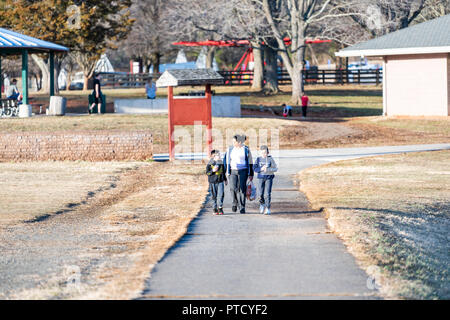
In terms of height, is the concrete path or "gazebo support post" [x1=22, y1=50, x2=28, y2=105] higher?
"gazebo support post" [x1=22, y1=50, x2=28, y2=105]

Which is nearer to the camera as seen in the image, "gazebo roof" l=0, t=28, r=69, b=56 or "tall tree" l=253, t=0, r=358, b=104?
Result: "gazebo roof" l=0, t=28, r=69, b=56

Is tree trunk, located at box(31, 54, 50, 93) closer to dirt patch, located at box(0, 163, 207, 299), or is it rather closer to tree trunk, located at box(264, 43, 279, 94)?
tree trunk, located at box(264, 43, 279, 94)

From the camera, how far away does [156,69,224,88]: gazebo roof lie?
843 inches

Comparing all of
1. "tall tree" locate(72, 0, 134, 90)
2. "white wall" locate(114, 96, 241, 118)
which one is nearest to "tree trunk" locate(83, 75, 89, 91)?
"tall tree" locate(72, 0, 134, 90)

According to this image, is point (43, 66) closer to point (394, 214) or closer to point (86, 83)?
point (86, 83)

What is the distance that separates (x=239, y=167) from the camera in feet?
42.9

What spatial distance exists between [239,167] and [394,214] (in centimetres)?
281

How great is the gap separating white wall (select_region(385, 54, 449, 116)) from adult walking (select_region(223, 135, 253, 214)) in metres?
22.1

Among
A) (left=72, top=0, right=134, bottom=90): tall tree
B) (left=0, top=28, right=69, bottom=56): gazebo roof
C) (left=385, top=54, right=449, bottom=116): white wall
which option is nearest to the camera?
(left=0, top=28, right=69, bottom=56): gazebo roof

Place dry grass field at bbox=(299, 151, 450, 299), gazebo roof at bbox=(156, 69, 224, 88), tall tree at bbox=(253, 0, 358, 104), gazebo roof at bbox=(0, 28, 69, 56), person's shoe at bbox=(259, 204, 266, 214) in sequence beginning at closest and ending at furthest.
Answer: dry grass field at bbox=(299, 151, 450, 299), person's shoe at bbox=(259, 204, 266, 214), gazebo roof at bbox=(156, 69, 224, 88), gazebo roof at bbox=(0, 28, 69, 56), tall tree at bbox=(253, 0, 358, 104)

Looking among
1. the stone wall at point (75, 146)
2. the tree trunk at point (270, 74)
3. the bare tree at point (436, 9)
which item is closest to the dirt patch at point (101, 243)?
the stone wall at point (75, 146)

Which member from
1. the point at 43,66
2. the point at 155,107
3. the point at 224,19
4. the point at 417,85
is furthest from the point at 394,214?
the point at 43,66

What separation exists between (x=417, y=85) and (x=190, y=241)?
25.0m
